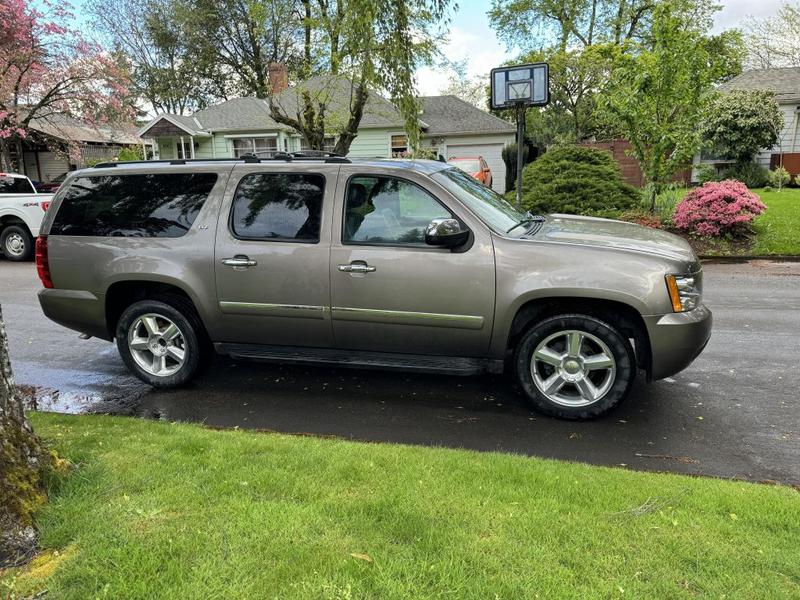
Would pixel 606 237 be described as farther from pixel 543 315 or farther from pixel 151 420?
pixel 151 420

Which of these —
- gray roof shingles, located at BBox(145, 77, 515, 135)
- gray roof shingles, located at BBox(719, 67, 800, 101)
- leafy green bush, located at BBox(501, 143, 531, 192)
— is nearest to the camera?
gray roof shingles, located at BBox(719, 67, 800, 101)

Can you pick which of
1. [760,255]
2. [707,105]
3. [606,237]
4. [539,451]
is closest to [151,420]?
[539,451]

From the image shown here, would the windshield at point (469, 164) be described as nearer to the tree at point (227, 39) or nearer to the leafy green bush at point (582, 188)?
the leafy green bush at point (582, 188)

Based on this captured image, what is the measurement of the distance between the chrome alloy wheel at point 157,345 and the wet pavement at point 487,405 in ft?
0.75

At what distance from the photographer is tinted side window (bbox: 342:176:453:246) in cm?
457

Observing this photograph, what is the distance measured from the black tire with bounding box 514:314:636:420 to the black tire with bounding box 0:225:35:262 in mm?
13010

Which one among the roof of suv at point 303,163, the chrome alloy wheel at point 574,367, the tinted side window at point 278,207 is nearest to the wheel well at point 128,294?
the tinted side window at point 278,207

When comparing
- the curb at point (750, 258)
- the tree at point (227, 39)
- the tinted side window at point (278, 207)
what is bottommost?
the curb at point (750, 258)

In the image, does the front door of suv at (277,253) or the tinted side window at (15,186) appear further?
the tinted side window at (15,186)

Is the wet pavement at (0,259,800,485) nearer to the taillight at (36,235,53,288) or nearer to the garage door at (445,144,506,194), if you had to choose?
the taillight at (36,235,53,288)

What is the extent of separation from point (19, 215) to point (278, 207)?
11.3m

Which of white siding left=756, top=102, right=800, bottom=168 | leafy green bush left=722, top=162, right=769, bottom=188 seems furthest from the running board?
white siding left=756, top=102, right=800, bottom=168

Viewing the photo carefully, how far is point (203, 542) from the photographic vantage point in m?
2.55

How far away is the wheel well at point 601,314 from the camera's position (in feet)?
14.2
